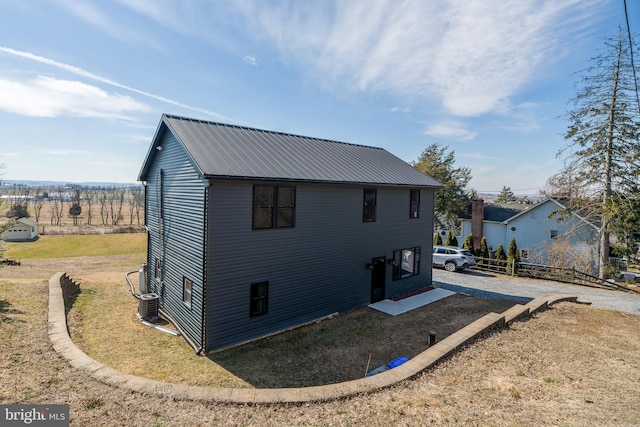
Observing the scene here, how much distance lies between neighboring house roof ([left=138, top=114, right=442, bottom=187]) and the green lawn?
22521 millimetres

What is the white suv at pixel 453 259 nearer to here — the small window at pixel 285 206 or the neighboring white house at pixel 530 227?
the neighboring white house at pixel 530 227

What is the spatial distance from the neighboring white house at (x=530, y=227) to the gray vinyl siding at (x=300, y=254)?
17.2 m

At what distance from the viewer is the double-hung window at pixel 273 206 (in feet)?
33.2

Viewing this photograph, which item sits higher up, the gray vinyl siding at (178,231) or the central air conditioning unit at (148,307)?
the gray vinyl siding at (178,231)

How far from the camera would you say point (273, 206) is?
10.5 m

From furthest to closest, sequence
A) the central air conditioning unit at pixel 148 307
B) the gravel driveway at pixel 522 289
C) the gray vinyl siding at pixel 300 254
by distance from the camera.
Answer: the gravel driveway at pixel 522 289, the central air conditioning unit at pixel 148 307, the gray vinyl siding at pixel 300 254

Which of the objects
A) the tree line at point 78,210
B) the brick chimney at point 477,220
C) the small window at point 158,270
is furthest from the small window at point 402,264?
the tree line at point 78,210

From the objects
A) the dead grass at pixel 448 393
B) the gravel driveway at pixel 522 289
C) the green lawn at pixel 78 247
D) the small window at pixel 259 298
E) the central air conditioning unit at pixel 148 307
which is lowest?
the green lawn at pixel 78 247

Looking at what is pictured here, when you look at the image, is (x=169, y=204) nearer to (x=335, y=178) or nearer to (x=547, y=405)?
(x=335, y=178)

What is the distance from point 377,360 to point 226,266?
5.24 metres

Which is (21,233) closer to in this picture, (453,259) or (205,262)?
(205,262)

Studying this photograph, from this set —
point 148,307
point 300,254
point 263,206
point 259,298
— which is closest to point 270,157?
point 263,206

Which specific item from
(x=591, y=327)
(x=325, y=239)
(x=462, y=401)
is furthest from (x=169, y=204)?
(x=591, y=327)

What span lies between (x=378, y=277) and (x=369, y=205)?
341 centimetres
